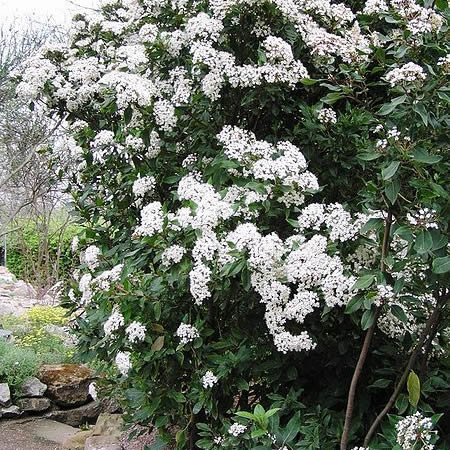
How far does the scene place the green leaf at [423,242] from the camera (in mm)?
1658

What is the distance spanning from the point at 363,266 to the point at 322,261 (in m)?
0.22

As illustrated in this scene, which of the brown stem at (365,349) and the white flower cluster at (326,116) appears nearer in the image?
the brown stem at (365,349)

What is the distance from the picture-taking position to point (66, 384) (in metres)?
5.30

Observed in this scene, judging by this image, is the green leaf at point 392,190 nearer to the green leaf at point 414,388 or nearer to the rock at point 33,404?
the green leaf at point 414,388

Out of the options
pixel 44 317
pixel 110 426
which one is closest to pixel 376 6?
pixel 110 426

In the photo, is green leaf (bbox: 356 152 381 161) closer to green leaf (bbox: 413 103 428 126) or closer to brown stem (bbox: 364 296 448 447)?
green leaf (bbox: 413 103 428 126)

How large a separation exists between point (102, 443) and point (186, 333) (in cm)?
181

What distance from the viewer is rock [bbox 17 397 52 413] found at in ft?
→ 16.7

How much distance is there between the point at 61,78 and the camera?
120 inches

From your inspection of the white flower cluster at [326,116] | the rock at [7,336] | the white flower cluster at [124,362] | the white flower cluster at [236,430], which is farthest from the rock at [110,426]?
the white flower cluster at [326,116]

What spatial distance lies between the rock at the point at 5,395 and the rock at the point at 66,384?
0.35m

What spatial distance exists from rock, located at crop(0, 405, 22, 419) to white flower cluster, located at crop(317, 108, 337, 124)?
3.74m

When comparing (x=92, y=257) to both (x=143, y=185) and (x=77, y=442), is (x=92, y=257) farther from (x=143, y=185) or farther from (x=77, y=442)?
(x=77, y=442)

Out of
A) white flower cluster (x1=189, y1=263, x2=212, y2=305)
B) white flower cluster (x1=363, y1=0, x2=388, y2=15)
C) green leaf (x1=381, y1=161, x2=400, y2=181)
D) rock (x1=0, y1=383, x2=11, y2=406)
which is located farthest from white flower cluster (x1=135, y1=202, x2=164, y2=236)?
rock (x1=0, y1=383, x2=11, y2=406)
